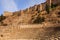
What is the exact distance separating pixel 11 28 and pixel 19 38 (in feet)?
18.9

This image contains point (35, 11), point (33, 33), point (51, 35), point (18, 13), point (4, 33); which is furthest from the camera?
point (18, 13)

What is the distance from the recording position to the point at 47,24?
41.0 metres

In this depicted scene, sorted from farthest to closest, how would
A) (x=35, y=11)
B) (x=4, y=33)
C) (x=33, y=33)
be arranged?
(x=35, y=11)
(x=4, y=33)
(x=33, y=33)

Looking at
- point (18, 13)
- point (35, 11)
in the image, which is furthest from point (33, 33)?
point (18, 13)

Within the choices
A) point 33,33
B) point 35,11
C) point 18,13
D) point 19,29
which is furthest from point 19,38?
point 18,13

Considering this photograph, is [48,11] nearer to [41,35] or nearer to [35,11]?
[35,11]

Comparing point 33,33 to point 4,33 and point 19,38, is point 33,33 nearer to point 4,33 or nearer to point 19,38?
point 19,38

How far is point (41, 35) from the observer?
35.2 metres

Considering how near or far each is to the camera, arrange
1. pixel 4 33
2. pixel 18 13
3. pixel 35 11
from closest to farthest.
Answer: pixel 4 33 → pixel 35 11 → pixel 18 13

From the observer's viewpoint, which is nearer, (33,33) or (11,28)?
(33,33)

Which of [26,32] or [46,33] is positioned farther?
[26,32]

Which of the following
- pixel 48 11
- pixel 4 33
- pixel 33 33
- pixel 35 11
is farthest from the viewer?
pixel 35 11

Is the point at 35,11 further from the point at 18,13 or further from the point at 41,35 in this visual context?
the point at 41,35

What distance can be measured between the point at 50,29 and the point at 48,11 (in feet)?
59.6
